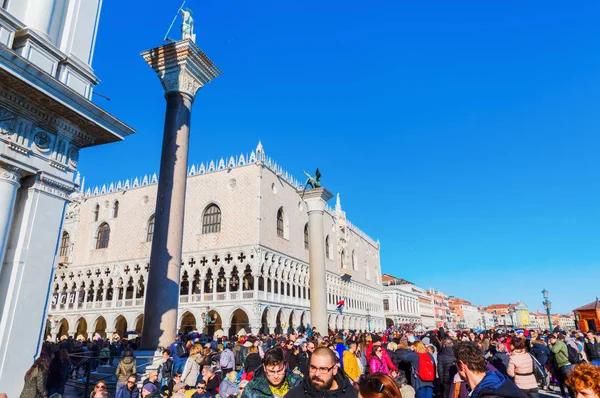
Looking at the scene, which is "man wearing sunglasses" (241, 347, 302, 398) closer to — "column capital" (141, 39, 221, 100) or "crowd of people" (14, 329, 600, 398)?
"crowd of people" (14, 329, 600, 398)

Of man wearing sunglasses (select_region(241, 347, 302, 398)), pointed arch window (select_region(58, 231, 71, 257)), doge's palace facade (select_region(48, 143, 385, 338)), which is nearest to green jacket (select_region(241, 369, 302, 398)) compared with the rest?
man wearing sunglasses (select_region(241, 347, 302, 398))

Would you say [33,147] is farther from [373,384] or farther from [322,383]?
[373,384]

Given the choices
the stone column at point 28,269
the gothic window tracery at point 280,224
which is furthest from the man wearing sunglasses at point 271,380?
the gothic window tracery at point 280,224

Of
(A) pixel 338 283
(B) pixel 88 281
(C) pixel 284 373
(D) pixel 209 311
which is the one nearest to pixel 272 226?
(D) pixel 209 311

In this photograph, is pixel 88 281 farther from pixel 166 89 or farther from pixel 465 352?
pixel 465 352

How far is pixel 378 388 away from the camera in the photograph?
175 centimetres

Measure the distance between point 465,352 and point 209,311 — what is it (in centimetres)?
2500

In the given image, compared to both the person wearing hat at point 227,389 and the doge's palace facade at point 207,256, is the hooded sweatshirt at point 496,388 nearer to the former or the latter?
the person wearing hat at point 227,389

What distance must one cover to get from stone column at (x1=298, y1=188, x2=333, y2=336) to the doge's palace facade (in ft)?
40.3

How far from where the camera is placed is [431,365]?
6012 mm

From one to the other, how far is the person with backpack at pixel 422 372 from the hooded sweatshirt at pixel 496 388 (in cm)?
396

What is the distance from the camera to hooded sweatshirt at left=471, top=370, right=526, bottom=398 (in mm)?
2189

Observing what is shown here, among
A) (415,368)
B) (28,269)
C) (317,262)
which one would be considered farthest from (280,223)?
(28,269)

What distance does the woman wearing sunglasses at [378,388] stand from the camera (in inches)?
68.4
